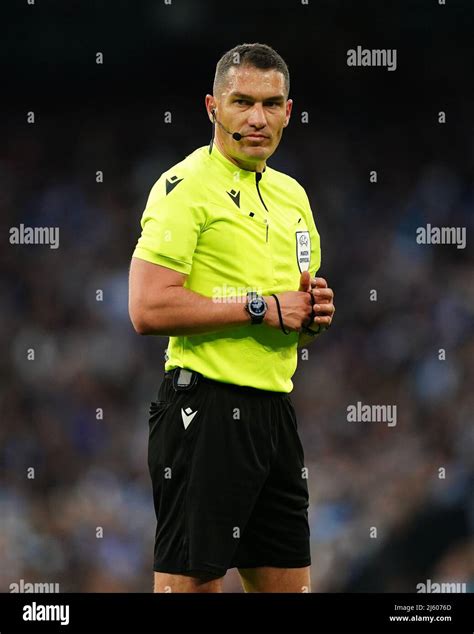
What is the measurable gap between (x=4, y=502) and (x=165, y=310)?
3.25m

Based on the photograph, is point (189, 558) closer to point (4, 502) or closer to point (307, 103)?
point (4, 502)

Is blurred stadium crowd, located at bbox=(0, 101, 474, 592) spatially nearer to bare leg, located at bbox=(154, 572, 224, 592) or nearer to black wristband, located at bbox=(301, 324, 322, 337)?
black wristband, located at bbox=(301, 324, 322, 337)

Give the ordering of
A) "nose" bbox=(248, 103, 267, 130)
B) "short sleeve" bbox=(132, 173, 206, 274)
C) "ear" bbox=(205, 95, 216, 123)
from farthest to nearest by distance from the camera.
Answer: "ear" bbox=(205, 95, 216, 123) → "nose" bbox=(248, 103, 267, 130) → "short sleeve" bbox=(132, 173, 206, 274)

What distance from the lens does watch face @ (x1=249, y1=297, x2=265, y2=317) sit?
2951 mm

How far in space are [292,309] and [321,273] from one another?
3.01m

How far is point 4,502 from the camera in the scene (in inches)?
229

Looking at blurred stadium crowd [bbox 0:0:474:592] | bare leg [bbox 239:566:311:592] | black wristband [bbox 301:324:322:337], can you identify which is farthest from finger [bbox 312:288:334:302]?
blurred stadium crowd [bbox 0:0:474:592]

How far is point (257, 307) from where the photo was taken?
2.96 m

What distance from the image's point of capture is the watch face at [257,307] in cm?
295

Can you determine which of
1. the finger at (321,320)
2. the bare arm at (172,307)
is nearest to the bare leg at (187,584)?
the bare arm at (172,307)

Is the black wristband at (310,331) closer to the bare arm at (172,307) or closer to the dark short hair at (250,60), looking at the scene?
the bare arm at (172,307)

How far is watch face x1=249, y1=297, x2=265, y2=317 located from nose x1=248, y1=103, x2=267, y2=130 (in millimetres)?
482

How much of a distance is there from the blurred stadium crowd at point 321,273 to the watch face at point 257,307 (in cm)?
296

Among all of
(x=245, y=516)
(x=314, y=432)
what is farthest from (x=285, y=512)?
(x=314, y=432)
